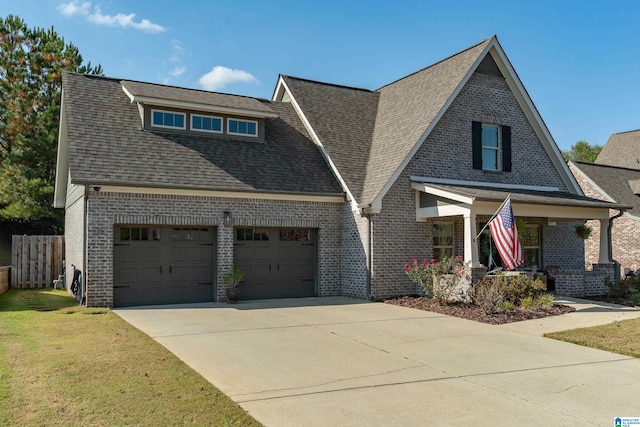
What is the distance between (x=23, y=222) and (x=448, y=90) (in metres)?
23.3

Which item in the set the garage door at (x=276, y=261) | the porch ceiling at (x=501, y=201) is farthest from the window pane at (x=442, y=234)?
the garage door at (x=276, y=261)

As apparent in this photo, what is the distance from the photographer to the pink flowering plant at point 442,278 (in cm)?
1466

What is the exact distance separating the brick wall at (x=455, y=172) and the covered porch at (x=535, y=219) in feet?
0.36

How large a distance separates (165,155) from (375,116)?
331 inches

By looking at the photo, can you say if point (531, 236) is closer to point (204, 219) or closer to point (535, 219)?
point (535, 219)

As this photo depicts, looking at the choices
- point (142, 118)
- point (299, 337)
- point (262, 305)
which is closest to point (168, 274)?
point (262, 305)

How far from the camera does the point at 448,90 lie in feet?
57.7

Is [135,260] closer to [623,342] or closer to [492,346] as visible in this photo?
[492,346]

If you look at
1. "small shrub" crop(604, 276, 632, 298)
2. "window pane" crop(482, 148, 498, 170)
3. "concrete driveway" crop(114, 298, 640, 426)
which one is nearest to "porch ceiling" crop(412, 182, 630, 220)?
"window pane" crop(482, 148, 498, 170)

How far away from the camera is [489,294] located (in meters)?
13.0

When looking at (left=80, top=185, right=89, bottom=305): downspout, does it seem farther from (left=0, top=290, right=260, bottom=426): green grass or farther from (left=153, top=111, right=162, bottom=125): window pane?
(left=153, top=111, right=162, bottom=125): window pane

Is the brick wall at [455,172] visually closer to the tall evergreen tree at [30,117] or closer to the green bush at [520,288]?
the green bush at [520,288]

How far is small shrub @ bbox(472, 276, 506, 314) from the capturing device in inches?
509

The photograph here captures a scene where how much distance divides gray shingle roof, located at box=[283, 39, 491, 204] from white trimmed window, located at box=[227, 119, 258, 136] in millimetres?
2028
